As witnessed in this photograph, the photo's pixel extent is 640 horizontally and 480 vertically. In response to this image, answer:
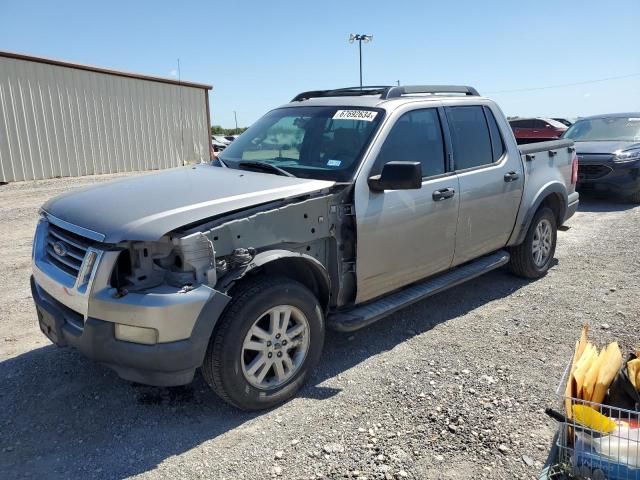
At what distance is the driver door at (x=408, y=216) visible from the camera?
380cm

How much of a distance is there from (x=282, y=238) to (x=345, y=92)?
6.85 feet

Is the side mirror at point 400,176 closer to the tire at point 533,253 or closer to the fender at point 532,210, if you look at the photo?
the fender at point 532,210

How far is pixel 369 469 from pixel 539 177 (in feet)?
12.8

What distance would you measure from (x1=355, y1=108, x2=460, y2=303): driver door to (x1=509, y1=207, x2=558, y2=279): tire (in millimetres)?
1445

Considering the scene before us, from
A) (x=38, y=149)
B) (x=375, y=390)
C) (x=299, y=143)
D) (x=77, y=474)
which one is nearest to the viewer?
(x=77, y=474)

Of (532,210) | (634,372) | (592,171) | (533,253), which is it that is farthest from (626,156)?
(634,372)

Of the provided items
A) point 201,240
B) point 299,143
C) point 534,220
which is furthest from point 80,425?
point 534,220

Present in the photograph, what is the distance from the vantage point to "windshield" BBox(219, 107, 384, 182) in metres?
3.92

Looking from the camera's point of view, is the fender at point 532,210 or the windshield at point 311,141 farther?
the fender at point 532,210

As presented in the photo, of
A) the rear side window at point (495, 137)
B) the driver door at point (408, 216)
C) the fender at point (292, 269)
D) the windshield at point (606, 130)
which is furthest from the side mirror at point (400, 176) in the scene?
the windshield at point (606, 130)

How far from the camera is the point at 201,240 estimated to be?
115 inches

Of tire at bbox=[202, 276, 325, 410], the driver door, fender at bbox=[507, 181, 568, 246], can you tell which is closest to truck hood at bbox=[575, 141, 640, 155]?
fender at bbox=[507, 181, 568, 246]

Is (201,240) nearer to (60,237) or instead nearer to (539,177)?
(60,237)

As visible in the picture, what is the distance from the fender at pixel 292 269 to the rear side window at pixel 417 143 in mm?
869
